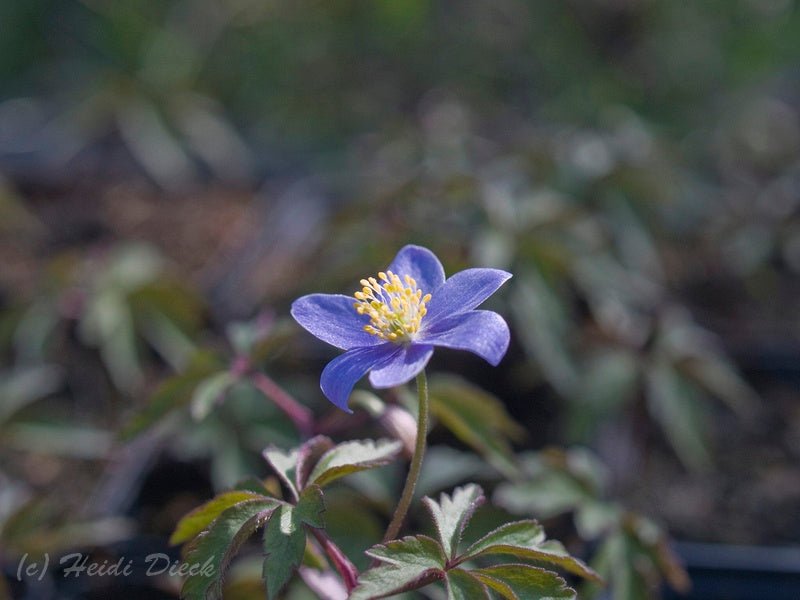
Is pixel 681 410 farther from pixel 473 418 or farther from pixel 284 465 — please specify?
pixel 284 465

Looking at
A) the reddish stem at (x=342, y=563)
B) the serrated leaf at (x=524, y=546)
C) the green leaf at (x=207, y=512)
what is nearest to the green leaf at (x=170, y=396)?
the green leaf at (x=207, y=512)

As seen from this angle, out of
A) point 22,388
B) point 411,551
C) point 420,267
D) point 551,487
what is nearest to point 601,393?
point 551,487

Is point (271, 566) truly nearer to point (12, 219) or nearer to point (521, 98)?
point (12, 219)

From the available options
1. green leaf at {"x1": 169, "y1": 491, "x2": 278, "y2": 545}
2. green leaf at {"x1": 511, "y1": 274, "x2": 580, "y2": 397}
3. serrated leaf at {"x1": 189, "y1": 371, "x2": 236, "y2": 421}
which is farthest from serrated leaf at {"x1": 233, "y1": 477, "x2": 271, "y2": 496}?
green leaf at {"x1": 511, "y1": 274, "x2": 580, "y2": 397}

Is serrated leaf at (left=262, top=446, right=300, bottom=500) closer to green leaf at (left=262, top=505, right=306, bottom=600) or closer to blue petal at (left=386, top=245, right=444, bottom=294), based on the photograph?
green leaf at (left=262, top=505, right=306, bottom=600)

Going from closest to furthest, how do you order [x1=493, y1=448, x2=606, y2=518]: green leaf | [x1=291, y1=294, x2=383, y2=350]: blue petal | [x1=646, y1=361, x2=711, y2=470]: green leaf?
[x1=291, y1=294, x2=383, y2=350]: blue petal
[x1=493, y1=448, x2=606, y2=518]: green leaf
[x1=646, y1=361, x2=711, y2=470]: green leaf

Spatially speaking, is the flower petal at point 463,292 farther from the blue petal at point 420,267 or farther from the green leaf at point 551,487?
the green leaf at point 551,487

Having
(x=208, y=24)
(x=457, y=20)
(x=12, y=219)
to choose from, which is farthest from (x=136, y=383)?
(x=457, y=20)
